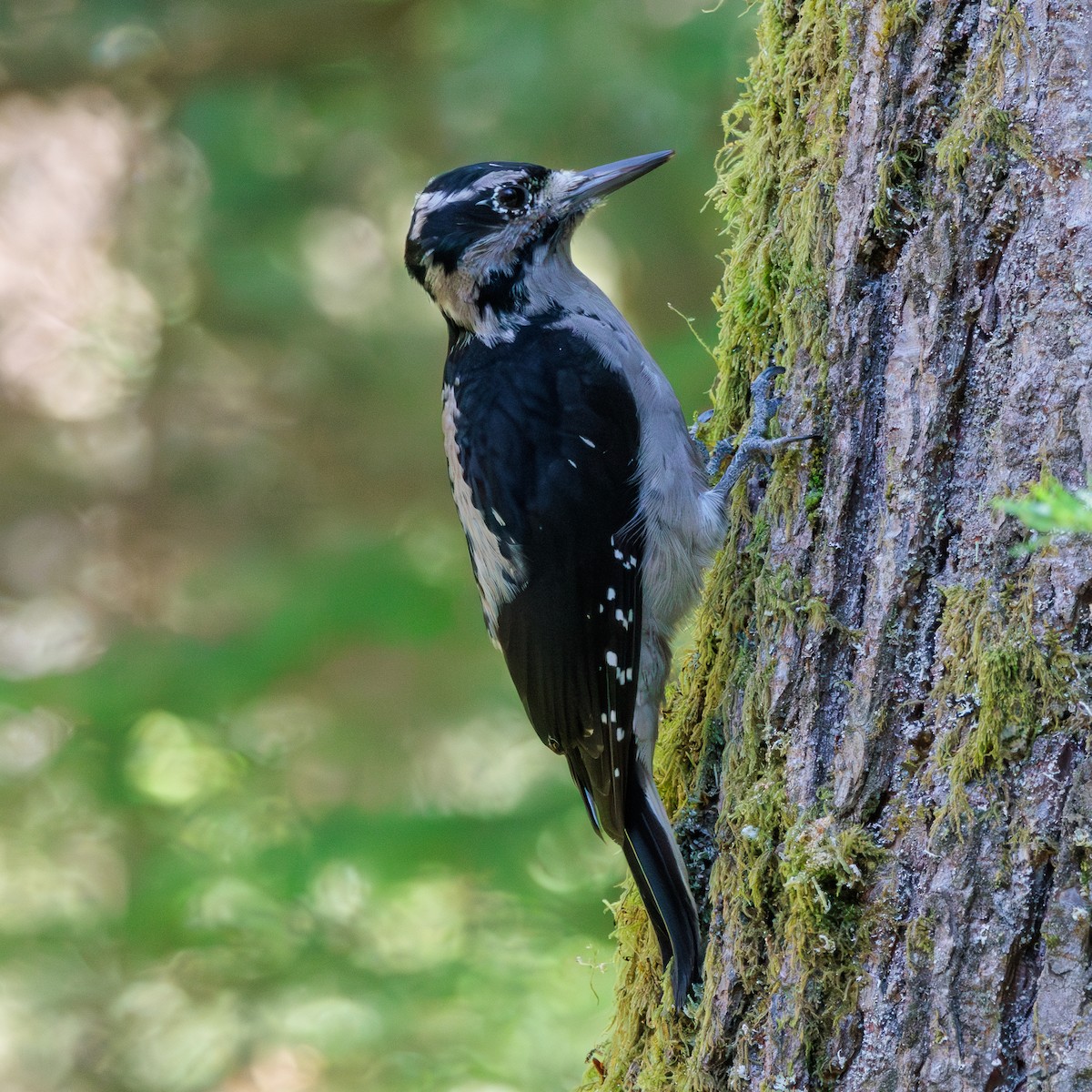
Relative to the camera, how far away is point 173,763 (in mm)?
4172

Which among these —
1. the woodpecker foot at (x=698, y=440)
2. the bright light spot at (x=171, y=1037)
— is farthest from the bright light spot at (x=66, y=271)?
the woodpecker foot at (x=698, y=440)

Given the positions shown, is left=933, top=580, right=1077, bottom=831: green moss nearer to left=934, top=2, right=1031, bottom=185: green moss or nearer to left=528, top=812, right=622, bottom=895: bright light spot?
left=934, top=2, right=1031, bottom=185: green moss

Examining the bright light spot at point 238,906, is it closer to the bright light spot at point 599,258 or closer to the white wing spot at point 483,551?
the white wing spot at point 483,551

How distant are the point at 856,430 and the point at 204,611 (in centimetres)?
325

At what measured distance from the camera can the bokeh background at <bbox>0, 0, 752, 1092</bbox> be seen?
3.85 m

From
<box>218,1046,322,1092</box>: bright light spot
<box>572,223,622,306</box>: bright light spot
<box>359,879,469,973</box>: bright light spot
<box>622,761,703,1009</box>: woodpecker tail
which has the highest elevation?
<box>572,223,622,306</box>: bright light spot

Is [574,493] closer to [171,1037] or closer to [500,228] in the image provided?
[500,228]

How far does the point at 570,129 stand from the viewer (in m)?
4.05

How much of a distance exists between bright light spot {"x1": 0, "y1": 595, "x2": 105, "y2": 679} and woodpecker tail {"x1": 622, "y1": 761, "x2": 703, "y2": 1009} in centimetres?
290

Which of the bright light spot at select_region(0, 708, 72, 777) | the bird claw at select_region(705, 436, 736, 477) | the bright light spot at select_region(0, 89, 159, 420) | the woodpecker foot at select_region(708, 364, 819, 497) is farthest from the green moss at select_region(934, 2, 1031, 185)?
the bright light spot at select_region(0, 89, 159, 420)

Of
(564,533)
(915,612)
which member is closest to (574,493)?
(564,533)

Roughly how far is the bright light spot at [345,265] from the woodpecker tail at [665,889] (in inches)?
116

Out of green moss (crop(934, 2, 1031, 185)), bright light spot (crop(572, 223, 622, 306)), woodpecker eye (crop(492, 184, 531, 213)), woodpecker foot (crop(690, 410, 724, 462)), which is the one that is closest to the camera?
green moss (crop(934, 2, 1031, 185))

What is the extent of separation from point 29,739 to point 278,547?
114 centimetres
